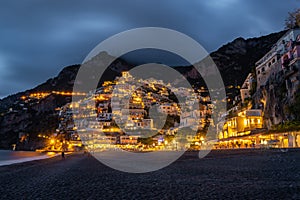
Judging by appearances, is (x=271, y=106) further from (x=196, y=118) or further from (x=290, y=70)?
(x=196, y=118)

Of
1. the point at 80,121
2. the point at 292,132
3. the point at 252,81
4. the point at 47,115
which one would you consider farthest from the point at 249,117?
the point at 47,115

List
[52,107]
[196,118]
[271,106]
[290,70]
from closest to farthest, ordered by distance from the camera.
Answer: [290,70], [271,106], [196,118], [52,107]

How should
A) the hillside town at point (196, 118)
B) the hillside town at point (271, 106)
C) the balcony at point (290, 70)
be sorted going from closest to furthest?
1. the hillside town at point (271, 106)
2. the balcony at point (290, 70)
3. the hillside town at point (196, 118)

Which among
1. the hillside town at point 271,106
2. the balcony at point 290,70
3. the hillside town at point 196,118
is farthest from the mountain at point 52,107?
the balcony at point 290,70

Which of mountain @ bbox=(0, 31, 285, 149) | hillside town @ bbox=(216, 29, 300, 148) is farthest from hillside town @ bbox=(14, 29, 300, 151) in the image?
mountain @ bbox=(0, 31, 285, 149)

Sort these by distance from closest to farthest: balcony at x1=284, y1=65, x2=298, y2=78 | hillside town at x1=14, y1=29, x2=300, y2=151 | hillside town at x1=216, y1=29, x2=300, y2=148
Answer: hillside town at x1=216, y1=29, x2=300, y2=148 → balcony at x1=284, y1=65, x2=298, y2=78 → hillside town at x1=14, y1=29, x2=300, y2=151

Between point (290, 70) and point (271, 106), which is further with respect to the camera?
point (271, 106)

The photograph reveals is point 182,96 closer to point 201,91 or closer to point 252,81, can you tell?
point 201,91

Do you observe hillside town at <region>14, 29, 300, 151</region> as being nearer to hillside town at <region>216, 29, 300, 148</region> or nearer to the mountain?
hillside town at <region>216, 29, 300, 148</region>

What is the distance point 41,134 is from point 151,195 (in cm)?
14350

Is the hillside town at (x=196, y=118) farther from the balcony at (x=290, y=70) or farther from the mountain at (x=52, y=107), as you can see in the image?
the mountain at (x=52, y=107)

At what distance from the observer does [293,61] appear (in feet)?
133

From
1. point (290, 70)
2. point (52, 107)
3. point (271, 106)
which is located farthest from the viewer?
point (52, 107)

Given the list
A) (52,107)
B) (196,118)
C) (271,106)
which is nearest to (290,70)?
(271,106)
